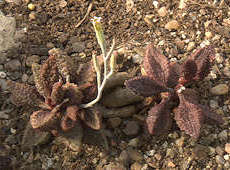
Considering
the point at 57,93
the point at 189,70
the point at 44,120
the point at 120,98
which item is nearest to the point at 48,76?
the point at 57,93

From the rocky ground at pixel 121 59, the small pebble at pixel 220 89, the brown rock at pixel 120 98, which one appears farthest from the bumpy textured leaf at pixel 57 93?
the small pebble at pixel 220 89

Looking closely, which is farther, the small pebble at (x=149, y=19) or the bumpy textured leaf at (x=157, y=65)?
the small pebble at (x=149, y=19)

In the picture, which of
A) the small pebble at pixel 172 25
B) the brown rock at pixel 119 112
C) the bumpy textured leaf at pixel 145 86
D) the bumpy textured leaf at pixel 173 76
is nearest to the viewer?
the bumpy textured leaf at pixel 145 86

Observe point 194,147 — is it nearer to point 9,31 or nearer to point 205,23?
point 205,23

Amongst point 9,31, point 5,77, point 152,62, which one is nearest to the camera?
point 152,62

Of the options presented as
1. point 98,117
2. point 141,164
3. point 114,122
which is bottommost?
point 141,164

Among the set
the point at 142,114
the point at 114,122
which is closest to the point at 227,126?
the point at 142,114

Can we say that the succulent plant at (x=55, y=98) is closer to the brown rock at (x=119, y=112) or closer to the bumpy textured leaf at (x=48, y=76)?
the bumpy textured leaf at (x=48, y=76)

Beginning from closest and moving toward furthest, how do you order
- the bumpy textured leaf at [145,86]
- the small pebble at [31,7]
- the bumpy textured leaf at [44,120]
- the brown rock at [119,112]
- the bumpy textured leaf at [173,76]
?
the bumpy textured leaf at [44,120] → the bumpy textured leaf at [145,86] → the bumpy textured leaf at [173,76] → the brown rock at [119,112] → the small pebble at [31,7]
